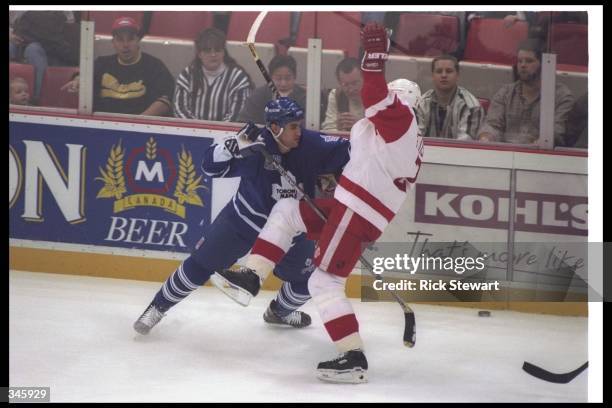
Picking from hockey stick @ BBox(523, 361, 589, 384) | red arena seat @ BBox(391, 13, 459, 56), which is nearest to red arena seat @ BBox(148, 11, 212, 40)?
red arena seat @ BBox(391, 13, 459, 56)

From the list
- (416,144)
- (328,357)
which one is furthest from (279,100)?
(328,357)

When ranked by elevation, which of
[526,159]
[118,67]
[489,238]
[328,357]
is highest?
[118,67]

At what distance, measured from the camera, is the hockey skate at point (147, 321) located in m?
4.05

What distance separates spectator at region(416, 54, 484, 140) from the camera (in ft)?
14.6

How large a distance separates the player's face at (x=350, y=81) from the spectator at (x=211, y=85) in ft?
1.10

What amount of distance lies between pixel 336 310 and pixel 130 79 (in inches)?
60.6

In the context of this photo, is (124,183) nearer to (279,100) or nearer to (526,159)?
(279,100)

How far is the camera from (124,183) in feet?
15.6

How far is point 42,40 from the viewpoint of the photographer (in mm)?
4742

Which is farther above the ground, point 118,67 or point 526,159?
point 118,67

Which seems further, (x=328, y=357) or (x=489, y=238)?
(x=489, y=238)

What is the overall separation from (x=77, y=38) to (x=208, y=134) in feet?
2.00
